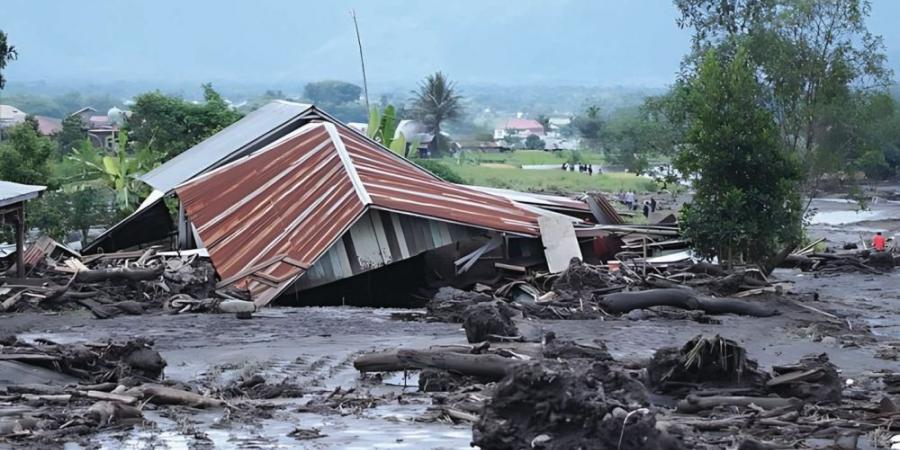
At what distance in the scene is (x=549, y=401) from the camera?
32.6ft

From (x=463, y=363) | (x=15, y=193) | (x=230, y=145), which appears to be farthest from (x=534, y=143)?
(x=463, y=363)

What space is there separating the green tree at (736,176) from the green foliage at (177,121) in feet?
84.9

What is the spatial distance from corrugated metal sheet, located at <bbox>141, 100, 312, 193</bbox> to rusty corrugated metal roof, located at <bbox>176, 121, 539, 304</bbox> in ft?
6.55

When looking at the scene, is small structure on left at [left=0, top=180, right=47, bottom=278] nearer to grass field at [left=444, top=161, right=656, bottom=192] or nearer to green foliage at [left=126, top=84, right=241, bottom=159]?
green foliage at [left=126, top=84, right=241, bottom=159]

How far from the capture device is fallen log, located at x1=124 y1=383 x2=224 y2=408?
42.6 ft

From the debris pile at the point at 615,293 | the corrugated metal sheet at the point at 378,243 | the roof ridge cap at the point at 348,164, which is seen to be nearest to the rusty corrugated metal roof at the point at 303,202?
the roof ridge cap at the point at 348,164

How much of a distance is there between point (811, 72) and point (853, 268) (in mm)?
5628

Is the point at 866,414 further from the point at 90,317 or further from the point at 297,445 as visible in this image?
the point at 90,317

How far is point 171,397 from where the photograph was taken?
1307cm

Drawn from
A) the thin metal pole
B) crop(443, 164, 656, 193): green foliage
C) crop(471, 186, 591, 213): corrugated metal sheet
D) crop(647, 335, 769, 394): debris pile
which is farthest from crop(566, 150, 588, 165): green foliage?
crop(647, 335, 769, 394): debris pile

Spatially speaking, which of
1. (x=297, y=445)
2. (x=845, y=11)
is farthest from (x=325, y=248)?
(x=845, y=11)

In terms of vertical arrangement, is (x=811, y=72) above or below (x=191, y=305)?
above

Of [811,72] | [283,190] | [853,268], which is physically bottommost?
[853,268]

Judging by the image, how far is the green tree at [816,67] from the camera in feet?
115
